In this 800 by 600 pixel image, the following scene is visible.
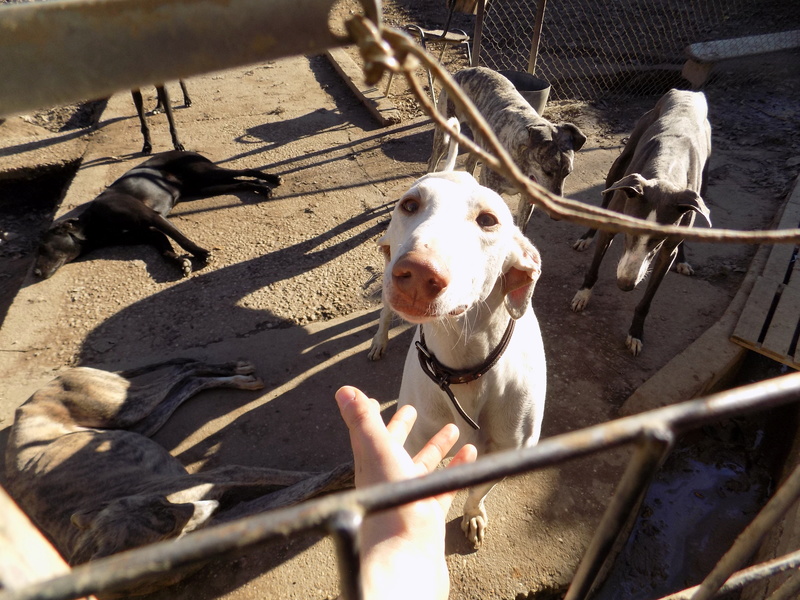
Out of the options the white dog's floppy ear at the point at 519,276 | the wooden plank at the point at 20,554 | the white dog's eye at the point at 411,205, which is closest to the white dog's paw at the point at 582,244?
the white dog's floppy ear at the point at 519,276

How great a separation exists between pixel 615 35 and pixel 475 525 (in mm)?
10077

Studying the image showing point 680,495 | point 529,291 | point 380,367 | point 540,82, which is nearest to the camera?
point 529,291

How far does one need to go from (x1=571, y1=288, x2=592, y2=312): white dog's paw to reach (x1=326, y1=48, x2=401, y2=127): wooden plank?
4.13m

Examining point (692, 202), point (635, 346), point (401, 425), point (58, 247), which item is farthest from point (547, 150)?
point (58, 247)

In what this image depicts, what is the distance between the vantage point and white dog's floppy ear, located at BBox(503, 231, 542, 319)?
1.84 meters

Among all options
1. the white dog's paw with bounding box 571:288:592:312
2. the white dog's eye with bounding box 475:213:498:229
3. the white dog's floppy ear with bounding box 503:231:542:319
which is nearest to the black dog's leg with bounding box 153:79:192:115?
the white dog's paw with bounding box 571:288:592:312

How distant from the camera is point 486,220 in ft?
5.97

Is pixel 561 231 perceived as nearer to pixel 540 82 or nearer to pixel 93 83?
pixel 540 82

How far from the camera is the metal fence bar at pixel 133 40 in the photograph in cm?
47

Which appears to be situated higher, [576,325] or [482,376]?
[482,376]

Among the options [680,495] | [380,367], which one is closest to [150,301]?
[380,367]

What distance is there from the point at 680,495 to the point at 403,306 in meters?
2.50

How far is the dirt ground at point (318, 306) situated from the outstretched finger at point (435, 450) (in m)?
1.41

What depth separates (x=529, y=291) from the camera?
188 centimetres
